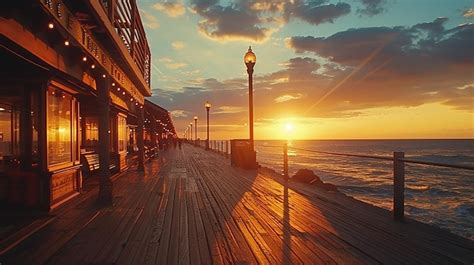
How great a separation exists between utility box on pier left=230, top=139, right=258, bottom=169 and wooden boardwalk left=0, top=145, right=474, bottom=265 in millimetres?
6958

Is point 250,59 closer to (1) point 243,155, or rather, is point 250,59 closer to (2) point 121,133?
(1) point 243,155

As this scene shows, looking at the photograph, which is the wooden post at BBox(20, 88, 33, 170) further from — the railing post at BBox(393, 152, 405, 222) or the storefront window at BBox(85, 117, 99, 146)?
the storefront window at BBox(85, 117, 99, 146)

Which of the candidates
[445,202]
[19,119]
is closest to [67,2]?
[19,119]

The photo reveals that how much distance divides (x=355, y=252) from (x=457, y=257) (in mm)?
1042

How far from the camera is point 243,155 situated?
15195mm

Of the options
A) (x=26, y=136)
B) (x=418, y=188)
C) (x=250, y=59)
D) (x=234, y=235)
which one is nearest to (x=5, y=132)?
(x=26, y=136)

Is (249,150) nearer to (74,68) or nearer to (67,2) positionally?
(74,68)

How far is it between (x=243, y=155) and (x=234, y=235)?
10394 mm

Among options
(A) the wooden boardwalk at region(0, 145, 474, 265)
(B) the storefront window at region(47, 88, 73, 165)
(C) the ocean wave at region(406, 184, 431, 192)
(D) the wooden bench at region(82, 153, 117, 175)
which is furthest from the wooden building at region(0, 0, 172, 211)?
(C) the ocean wave at region(406, 184, 431, 192)

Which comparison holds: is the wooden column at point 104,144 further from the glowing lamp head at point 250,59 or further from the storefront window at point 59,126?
the glowing lamp head at point 250,59

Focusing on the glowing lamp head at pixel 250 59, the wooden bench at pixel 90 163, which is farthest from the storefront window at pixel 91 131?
the glowing lamp head at pixel 250 59

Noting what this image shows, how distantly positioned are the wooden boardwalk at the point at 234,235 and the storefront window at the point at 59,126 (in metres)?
0.96

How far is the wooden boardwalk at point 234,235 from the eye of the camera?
A: 3928mm

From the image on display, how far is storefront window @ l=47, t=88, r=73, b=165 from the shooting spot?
6.86 metres
